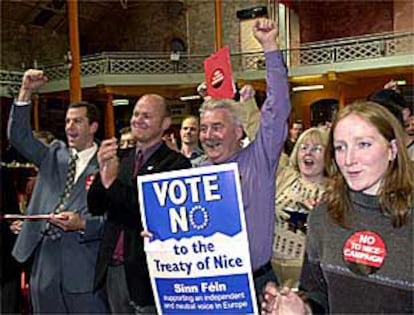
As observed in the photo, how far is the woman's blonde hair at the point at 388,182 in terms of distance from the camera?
58.1 inches

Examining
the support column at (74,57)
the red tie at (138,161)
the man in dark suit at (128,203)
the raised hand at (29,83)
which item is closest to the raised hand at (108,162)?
the man in dark suit at (128,203)

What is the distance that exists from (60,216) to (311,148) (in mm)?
1215

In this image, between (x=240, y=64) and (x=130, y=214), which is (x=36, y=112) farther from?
(x=130, y=214)

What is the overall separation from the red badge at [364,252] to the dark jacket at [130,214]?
135 cm

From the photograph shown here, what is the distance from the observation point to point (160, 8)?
18688 millimetres

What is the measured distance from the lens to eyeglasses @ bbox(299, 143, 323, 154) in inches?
126

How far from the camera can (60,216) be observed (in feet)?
9.95

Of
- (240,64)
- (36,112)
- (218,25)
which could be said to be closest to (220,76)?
(240,64)

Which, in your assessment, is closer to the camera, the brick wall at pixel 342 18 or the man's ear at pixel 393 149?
the man's ear at pixel 393 149

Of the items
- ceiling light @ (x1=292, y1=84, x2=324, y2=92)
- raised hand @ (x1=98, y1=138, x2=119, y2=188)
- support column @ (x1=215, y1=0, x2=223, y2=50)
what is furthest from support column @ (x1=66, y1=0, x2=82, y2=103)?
raised hand @ (x1=98, y1=138, x2=119, y2=188)

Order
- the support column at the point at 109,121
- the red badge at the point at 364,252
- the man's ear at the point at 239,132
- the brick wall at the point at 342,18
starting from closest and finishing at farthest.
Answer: the red badge at the point at 364,252 → the man's ear at the point at 239,132 → the support column at the point at 109,121 → the brick wall at the point at 342,18

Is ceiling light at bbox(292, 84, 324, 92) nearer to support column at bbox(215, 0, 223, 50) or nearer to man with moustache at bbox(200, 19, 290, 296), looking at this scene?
support column at bbox(215, 0, 223, 50)

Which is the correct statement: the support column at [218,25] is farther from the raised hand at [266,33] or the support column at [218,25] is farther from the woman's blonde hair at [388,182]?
the woman's blonde hair at [388,182]

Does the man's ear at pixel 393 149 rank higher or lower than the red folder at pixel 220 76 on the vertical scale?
lower
